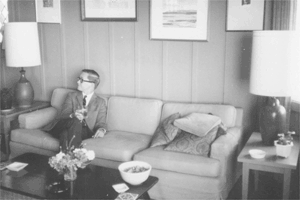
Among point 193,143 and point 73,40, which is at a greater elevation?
point 73,40

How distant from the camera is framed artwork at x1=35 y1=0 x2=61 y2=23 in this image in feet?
14.5

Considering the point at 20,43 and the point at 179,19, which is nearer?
the point at 179,19

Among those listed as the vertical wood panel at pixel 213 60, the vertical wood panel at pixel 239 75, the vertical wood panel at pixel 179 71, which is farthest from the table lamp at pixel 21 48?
the vertical wood panel at pixel 239 75

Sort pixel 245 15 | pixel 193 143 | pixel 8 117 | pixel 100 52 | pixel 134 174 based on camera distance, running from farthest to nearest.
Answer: pixel 100 52, pixel 8 117, pixel 245 15, pixel 193 143, pixel 134 174

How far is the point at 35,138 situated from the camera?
12.2 ft

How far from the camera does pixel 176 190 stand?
300cm

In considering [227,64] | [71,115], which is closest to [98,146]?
[71,115]

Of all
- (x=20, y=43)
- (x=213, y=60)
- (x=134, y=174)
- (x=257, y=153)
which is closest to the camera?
(x=134, y=174)

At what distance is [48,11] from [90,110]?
5.09ft

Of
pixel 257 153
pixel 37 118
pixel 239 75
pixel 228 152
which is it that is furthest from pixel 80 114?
pixel 257 153

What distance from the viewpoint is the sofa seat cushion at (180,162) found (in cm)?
285

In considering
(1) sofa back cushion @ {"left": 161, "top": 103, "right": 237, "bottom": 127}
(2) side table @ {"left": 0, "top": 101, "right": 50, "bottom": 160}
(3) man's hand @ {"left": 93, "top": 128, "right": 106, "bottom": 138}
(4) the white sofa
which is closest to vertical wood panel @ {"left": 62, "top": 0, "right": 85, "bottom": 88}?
(4) the white sofa

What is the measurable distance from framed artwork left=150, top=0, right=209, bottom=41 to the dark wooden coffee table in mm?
1668

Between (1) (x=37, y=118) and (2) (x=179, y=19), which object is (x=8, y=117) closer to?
(1) (x=37, y=118)
